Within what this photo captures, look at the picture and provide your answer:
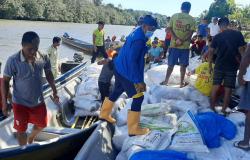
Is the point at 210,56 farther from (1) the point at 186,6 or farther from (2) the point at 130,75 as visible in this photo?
(2) the point at 130,75

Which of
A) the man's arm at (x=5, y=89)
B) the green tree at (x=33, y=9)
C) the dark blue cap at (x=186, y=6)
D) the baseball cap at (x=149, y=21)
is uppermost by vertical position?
the dark blue cap at (x=186, y=6)

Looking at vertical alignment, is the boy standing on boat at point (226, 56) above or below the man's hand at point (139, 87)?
above

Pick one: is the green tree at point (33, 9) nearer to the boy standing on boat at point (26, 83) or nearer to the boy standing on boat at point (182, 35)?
the boy standing on boat at point (182, 35)

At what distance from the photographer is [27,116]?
4.41 metres

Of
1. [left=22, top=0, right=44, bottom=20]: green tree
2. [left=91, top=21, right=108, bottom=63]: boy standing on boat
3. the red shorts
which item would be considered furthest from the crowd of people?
[left=22, top=0, right=44, bottom=20]: green tree

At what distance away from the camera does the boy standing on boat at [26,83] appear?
4.12 metres

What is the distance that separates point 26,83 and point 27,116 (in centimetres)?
42

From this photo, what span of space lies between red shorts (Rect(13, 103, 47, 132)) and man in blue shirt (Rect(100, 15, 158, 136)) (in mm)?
1053

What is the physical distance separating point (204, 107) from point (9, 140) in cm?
285

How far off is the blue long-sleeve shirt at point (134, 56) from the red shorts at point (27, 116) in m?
1.11

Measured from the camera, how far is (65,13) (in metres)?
63.7

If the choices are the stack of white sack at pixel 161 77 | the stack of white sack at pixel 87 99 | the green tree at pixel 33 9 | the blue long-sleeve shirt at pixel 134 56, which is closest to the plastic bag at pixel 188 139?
the blue long-sleeve shirt at pixel 134 56

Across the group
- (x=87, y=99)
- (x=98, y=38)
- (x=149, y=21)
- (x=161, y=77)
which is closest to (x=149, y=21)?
(x=149, y=21)

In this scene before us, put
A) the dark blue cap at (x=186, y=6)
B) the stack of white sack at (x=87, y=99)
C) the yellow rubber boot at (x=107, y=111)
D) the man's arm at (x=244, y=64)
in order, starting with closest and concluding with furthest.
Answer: the man's arm at (x=244, y=64)
the yellow rubber boot at (x=107, y=111)
the dark blue cap at (x=186, y=6)
the stack of white sack at (x=87, y=99)
